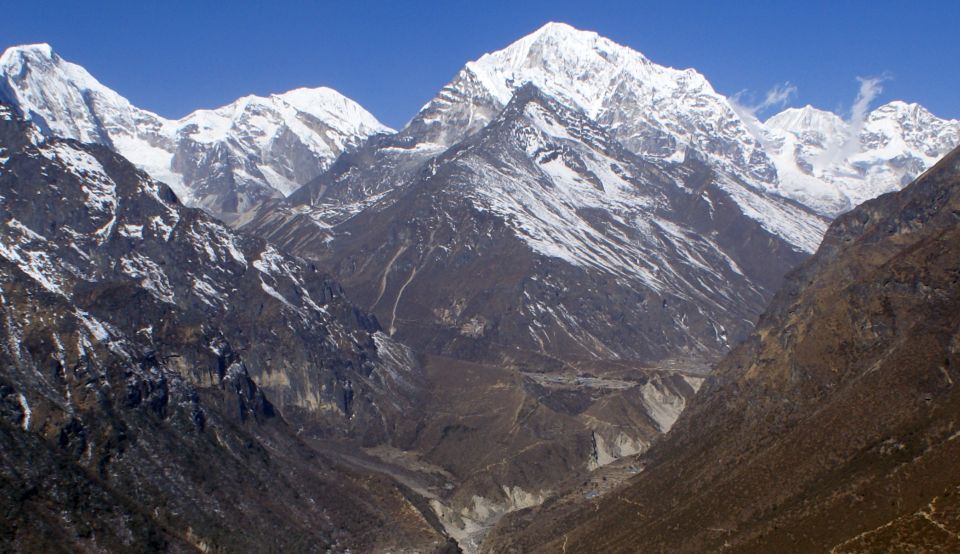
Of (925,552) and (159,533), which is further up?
(159,533)

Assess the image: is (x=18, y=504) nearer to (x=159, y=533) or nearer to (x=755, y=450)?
(x=159, y=533)

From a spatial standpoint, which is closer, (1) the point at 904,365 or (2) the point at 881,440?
(2) the point at 881,440

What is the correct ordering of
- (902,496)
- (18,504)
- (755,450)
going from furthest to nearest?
(755,450) → (18,504) → (902,496)

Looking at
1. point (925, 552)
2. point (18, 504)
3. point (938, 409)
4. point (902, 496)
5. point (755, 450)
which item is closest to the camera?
point (925, 552)

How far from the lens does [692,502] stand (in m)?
185

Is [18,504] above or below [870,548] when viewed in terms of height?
above

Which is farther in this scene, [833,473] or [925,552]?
[833,473]

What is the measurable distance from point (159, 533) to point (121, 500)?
8.43m

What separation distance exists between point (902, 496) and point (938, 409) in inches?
970

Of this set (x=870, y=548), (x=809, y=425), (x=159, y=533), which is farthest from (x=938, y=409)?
(x=159, y=533)

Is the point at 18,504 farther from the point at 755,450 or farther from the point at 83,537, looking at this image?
the point at 755,450

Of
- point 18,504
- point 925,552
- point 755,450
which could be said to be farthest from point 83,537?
point 925,552

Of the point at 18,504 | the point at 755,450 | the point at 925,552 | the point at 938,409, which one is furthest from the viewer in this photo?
the point at 755,450

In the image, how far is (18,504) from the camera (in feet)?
586
